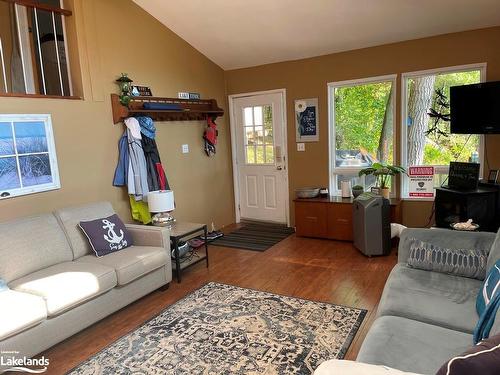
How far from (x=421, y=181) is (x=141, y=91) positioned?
3.46 m

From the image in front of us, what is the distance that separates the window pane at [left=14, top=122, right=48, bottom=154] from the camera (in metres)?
3.18

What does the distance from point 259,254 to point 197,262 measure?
79 cm

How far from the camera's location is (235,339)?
2.61m

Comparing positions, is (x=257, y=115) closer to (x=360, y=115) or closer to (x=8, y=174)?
(x=360, y=115)

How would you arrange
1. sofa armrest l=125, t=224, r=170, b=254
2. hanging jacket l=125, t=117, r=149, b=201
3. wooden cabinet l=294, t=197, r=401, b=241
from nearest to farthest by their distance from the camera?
sofa armrest l=125, t=224, r=170, b=254, hanging jacket l=125, t=117, r=149, b=201, wooden cabinet l=294, t=197, r=401, b=241

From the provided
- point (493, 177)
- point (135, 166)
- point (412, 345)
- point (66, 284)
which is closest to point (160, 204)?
point (135, 166)

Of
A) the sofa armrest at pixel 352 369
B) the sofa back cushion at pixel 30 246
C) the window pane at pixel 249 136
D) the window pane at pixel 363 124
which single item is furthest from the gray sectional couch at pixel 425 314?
the window pane at pixel 249 136

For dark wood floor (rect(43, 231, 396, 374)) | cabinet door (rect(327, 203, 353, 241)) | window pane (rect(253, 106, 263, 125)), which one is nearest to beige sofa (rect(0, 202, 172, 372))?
dark wood floor (rect(43, 231, 396, 374))

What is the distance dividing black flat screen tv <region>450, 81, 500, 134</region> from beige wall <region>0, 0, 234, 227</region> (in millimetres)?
3130

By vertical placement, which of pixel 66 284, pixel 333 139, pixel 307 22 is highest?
pixel 307 22

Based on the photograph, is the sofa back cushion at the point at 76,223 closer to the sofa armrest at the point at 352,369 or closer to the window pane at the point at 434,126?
the sofa armrest at the point at 352,369

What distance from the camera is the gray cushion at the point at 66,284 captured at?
8.16 feet

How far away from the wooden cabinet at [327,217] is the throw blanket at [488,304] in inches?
96.8

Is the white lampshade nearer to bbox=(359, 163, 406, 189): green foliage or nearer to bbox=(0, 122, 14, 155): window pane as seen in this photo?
bbox=(0, 122, 14, 155): window pane
